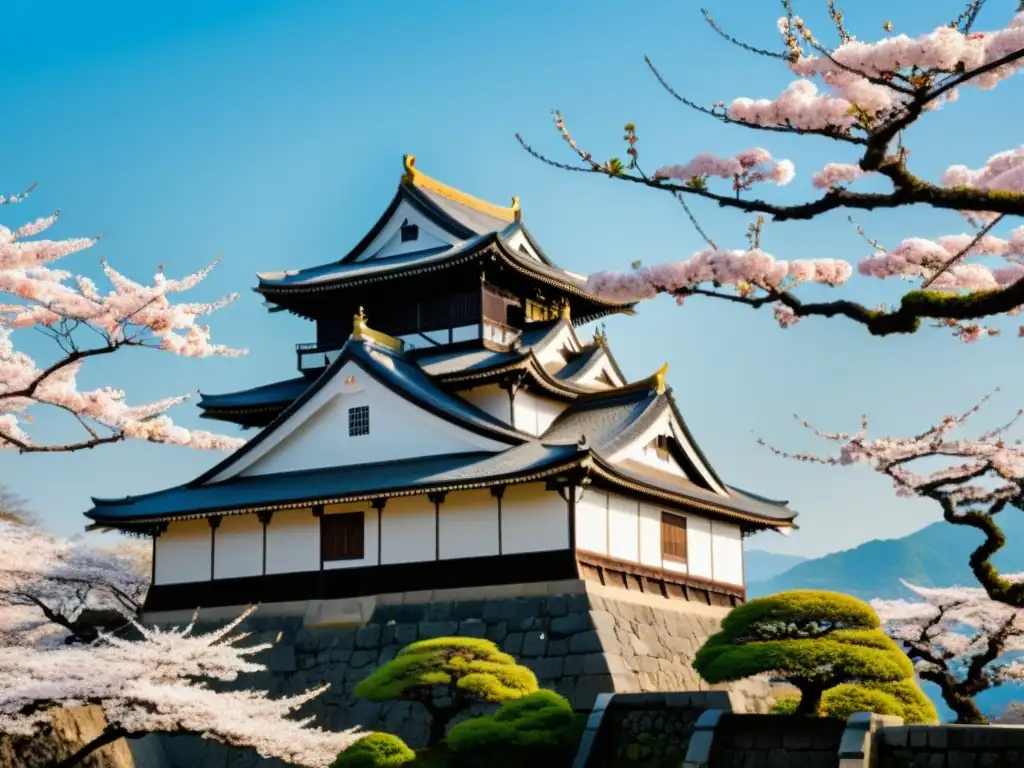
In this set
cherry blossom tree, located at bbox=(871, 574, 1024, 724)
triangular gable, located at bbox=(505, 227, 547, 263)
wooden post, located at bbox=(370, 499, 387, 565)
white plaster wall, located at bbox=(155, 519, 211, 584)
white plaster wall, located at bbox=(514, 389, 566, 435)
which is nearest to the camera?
cherry blossom tree, located at bbox=(871, 574, 1024, 724)

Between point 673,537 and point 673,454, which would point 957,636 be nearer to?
point 673,537

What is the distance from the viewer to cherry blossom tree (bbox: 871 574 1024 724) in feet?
85.6

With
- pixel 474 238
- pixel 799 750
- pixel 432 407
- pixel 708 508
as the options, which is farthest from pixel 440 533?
pixel 799 750

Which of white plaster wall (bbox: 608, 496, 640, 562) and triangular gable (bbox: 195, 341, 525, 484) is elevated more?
triangular gable (bbox: 195, 341, 525, 484)

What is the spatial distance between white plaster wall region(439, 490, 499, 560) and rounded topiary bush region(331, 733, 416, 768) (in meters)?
6.21

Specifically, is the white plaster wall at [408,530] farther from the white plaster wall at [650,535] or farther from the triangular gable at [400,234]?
the triangular gable at [400,234]

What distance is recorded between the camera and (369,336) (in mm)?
30219

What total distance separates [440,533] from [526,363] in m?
4.22

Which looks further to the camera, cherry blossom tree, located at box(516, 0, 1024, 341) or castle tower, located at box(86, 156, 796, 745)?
castle tower, located at box(86, 156, 796, 745)

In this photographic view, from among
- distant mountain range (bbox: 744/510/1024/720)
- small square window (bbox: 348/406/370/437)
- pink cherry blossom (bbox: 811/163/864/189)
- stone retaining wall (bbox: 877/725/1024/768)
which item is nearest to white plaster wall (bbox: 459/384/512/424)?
small square window (bbox: 348/406/370/437)

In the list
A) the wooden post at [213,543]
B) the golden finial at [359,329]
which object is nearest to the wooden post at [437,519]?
the golden finial at [359,329]

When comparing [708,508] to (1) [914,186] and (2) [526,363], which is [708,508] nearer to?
(2) [526,363]

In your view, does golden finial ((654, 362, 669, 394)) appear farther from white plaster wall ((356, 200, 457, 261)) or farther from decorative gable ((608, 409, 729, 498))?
white plaster wall ((356, 200, 457, 261))

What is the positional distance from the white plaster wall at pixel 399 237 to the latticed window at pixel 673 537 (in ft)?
32.0
